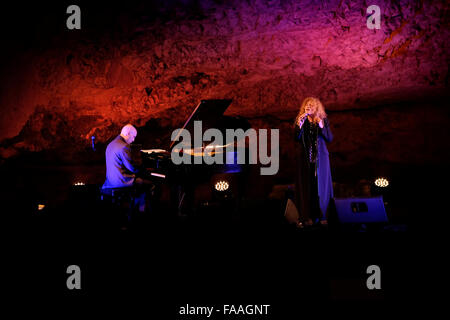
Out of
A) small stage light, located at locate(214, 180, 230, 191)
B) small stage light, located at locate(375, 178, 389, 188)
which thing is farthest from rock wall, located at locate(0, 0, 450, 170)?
small stage light, located at locate(214, 180, 230, 191)

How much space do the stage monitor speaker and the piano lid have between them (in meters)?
2.06

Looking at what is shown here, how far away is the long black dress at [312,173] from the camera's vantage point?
157 inches

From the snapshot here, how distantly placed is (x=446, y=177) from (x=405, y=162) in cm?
71

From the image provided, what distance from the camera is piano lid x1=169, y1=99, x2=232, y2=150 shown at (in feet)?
14.9

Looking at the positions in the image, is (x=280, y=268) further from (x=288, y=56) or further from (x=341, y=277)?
(x=288, y=56)

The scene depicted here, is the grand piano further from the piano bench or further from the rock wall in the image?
the rock wall

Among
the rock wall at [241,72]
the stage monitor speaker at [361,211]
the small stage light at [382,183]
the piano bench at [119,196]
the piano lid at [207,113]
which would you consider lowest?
the stage monitor speaker at [361,211]

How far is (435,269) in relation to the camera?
2881 mm

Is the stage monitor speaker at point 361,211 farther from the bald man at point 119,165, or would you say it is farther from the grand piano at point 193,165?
the bald man at point 119,165

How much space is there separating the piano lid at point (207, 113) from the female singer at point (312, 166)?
1.16 metres

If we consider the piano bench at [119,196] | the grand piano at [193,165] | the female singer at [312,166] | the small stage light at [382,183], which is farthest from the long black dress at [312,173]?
the piano bench at [119,196]

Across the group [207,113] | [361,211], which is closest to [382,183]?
[361,211]

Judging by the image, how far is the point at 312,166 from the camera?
405 cm

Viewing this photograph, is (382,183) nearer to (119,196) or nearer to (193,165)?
(193,165)
